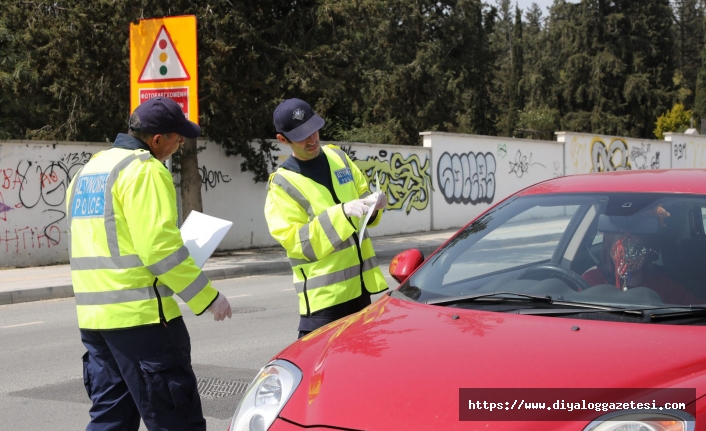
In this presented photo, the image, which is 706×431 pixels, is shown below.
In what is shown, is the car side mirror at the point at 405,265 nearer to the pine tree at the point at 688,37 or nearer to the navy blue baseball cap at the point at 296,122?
the navy blue baseball cap at the point at 296,122

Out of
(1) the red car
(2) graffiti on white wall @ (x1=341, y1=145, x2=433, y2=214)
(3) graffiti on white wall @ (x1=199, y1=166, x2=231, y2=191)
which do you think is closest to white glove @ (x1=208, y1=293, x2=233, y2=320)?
(1) the red car

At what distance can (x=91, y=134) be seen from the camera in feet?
67.1

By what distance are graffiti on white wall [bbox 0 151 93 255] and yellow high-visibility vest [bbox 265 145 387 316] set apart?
12281mm

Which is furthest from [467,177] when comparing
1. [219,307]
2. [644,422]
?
[644,422]

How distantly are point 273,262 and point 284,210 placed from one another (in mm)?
11902

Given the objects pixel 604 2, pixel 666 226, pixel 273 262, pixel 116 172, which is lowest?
pixel 273 262

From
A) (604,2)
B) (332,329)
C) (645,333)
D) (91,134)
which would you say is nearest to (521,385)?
(645,333)

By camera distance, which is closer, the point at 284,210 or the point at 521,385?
the point at 521,385

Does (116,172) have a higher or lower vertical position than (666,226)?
higher

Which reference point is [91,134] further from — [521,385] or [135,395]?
[521,385]

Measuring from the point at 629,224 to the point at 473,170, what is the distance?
22.4 meters

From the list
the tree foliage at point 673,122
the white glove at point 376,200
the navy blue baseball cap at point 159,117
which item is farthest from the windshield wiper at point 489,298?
the tree foliage at point 673,122

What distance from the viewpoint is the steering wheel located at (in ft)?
12.0

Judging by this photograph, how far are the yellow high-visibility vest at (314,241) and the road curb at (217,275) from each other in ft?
30.3
